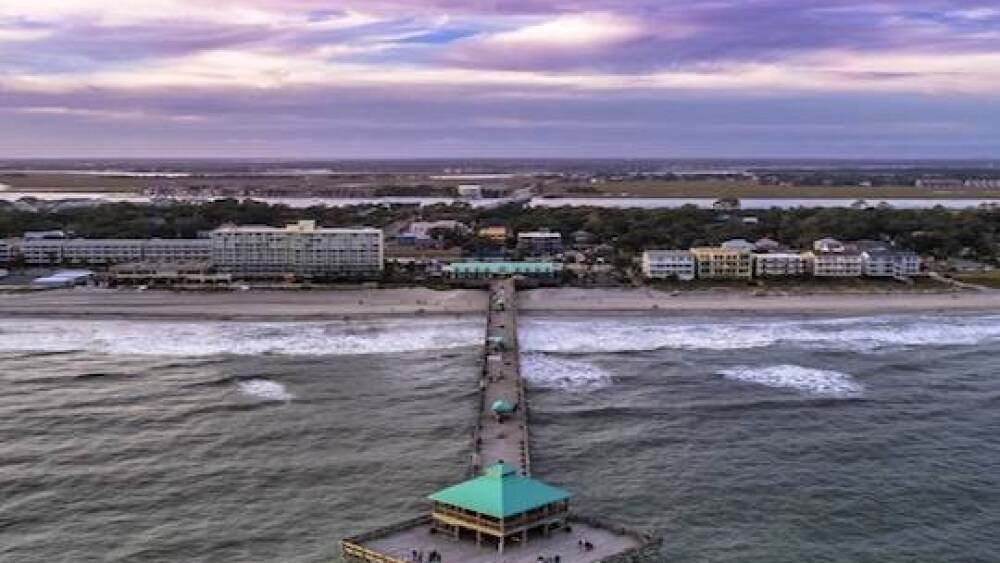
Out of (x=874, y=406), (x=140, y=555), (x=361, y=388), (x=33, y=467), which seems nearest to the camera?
(x=140, y=555)

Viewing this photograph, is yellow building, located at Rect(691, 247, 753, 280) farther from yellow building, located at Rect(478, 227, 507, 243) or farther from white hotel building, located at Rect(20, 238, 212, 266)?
white hotel building, located at Rect(20, 238, 212, 266)

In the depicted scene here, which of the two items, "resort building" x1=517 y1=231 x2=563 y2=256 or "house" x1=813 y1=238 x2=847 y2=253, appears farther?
"resort building" x1=517 y1=231 x2=563 y2=256

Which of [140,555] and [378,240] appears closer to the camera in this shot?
[140,555]

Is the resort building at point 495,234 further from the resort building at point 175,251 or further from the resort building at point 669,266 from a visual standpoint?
the resort building at point 175,251

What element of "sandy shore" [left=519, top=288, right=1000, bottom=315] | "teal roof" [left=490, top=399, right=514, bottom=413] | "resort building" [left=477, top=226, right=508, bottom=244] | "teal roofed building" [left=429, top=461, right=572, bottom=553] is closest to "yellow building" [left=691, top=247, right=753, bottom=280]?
"sandy shore" [left=519, top=288, right=1000, bottom=315]

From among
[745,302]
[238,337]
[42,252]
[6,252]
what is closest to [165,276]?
[42,252]

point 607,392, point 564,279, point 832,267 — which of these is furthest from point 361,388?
point 832,267

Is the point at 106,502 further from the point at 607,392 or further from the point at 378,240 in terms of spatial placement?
the point at 378,240

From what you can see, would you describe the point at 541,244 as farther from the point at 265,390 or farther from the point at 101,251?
the point at 265,390
